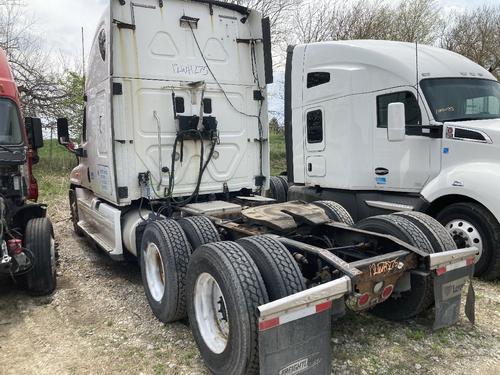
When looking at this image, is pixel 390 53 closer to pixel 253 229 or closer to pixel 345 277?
pixel 253 229

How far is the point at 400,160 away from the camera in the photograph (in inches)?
245

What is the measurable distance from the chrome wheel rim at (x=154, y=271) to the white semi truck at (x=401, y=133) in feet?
11.0

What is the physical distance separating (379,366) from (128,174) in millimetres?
3506

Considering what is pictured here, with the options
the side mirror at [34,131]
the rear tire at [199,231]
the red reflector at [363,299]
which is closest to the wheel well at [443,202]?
the red reflector at [363,299]

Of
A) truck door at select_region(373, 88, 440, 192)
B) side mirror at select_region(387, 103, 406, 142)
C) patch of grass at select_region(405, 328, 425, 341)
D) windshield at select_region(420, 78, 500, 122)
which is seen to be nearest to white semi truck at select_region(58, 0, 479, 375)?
patch of grass at select_region(405, 328, 425, 341)

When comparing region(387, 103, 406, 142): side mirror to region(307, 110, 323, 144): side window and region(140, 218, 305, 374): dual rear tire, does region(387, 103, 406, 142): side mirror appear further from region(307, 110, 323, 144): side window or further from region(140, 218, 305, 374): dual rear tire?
region(140, 218, 305, 374): dual rear tire

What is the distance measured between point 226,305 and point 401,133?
3.72 meters

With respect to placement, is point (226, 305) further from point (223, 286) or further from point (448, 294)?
point (448, 294)

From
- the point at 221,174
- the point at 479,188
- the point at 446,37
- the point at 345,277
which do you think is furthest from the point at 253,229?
the point at 446,37

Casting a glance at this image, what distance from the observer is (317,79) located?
7.39 m

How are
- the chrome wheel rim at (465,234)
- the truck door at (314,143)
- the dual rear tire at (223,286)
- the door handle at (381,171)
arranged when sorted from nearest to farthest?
the dual rear tire at (223,286) < the chrome wheel rim at (465,234) < the door handle at (381,171) < the truck door at (314,143)

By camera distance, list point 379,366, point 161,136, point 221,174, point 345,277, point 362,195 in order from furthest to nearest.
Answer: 1. point 362,195
2. point 221,174
3. point 161,136
4. point 379,366
5. point 345,277

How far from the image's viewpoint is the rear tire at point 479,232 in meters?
5.01

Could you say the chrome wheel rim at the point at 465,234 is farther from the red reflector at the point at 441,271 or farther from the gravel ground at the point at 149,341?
the red reflector at the point at 441,271
